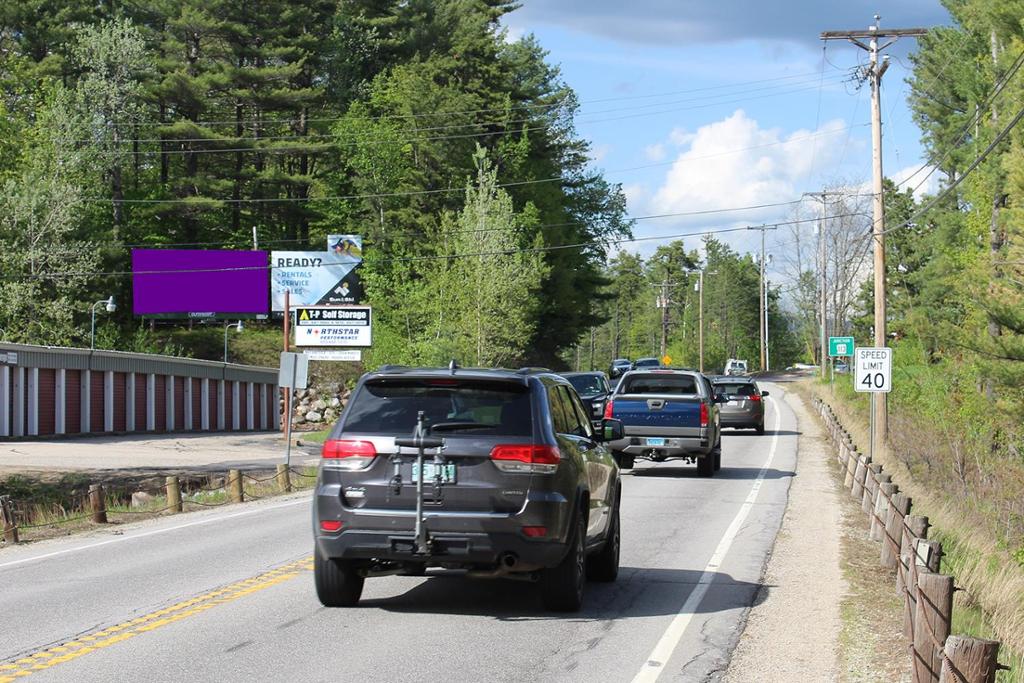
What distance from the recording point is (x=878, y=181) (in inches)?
1406

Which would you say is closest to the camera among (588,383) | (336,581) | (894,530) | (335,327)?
(336,581)

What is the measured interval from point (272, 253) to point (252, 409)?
26.9ft

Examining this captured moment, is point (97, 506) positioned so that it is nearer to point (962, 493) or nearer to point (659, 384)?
point (659, 384)

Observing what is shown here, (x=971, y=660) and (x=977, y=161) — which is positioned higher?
(x=977, y=161)

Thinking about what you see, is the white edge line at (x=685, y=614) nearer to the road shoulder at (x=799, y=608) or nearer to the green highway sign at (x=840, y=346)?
the road shoulder at (x=799, y=608)

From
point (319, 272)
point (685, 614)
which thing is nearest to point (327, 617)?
point (685, 614)

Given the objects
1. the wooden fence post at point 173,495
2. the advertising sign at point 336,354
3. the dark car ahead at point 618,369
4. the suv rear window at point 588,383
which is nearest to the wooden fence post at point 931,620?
the wooden fence post at point 173,495

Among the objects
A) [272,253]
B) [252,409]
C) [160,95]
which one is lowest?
[252,409]

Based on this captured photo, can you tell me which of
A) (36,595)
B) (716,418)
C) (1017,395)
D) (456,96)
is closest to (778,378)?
(456,96)

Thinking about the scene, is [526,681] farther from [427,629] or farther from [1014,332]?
[1014,332]

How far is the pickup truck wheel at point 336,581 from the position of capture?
10.1 m

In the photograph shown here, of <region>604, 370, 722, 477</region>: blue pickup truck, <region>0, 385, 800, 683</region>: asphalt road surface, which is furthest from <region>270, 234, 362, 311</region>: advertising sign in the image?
<region>0, 385, 800, 683</region>: asphalt road surface

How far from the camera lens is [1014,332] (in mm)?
43312

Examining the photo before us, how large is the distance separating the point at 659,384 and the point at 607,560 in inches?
554
